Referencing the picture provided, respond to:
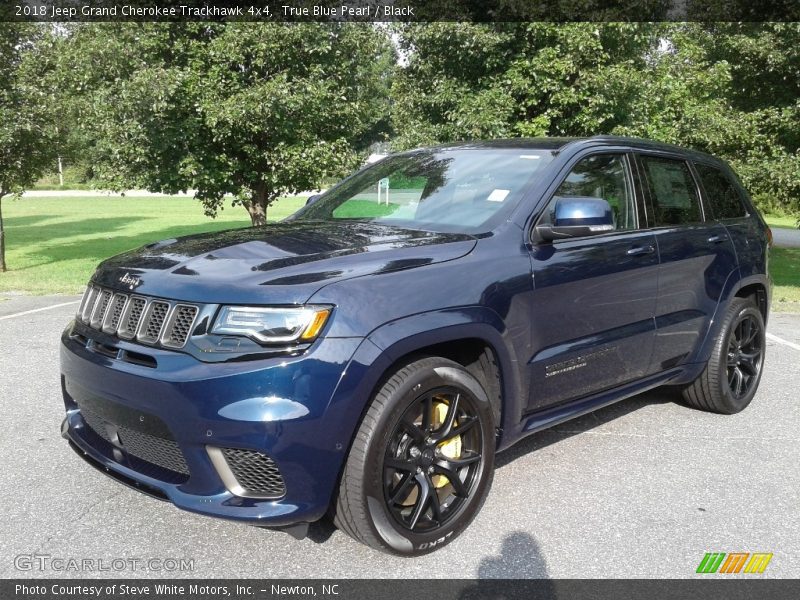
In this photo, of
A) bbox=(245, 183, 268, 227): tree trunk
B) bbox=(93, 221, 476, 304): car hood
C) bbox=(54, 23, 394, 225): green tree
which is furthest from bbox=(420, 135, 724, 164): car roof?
bbox=(245, 183, 268, 227): tree trunk

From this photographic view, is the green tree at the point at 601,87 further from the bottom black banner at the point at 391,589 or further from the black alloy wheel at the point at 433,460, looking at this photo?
the bottom black banner at the point at 391,589

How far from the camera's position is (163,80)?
391 inches

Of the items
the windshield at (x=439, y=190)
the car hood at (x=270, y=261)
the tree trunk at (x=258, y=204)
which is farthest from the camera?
the tree trunk at (x=258, y=204)

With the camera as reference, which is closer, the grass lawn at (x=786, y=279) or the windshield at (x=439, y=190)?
the windshield at (x=439, y=190)

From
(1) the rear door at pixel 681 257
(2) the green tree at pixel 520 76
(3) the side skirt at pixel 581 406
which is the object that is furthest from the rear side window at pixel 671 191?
(2) the green tree at pixel 520 76

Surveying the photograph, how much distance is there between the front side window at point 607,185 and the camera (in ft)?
13.3

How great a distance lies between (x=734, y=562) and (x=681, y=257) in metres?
1.99

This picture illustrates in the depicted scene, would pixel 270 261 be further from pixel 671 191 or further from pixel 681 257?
pixel 671 191

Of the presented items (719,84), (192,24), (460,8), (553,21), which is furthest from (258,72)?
(719,84)

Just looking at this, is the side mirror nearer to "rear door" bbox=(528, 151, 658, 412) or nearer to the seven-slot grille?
"rear door" bbox=(528, 151, 658, 412)

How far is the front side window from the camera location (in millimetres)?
4043

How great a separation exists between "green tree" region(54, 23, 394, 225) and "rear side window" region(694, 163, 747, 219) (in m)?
6.44

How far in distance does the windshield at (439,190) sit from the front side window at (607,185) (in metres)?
0.20

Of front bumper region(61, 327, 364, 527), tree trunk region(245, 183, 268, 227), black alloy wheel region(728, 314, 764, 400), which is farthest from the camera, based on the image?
tree trunk region(245, 183, 268, 227)
